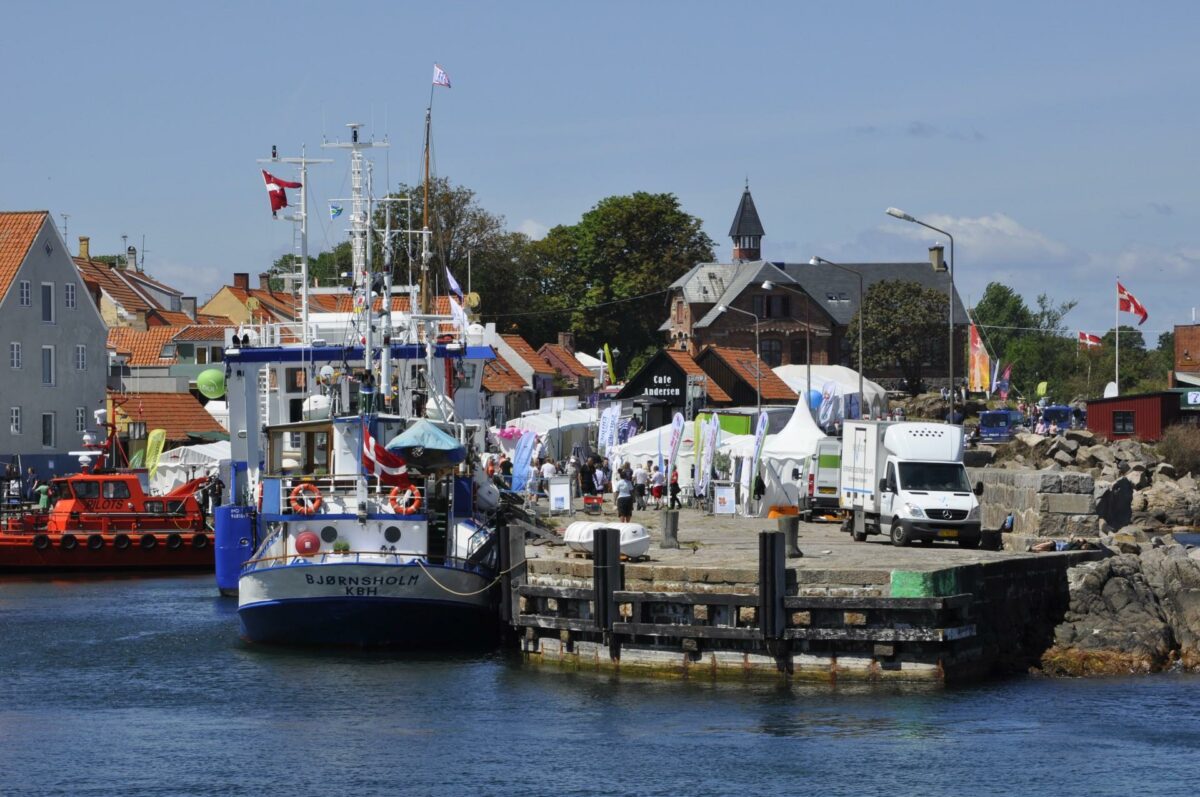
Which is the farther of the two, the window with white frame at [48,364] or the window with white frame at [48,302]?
the window with white frame at [48,302]

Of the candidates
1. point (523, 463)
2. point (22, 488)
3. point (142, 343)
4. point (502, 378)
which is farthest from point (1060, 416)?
point (22, 488)

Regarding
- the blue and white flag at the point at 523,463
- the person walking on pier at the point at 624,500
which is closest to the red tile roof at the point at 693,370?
the blue and white flag at the point at 523,463

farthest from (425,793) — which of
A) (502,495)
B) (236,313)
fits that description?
(236,313)

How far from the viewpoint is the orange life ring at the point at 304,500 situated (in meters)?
31.3

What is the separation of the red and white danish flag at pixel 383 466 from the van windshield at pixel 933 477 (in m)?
10.2

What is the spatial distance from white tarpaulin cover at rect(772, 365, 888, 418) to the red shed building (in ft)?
33.0

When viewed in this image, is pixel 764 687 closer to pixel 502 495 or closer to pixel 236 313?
pixel 502 495

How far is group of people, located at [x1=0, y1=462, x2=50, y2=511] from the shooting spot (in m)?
52.6

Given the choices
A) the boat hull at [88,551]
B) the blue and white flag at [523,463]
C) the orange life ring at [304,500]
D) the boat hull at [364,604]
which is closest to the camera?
the boat hull at [364,604]

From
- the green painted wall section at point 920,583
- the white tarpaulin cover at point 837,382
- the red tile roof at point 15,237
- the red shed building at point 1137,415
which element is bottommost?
the green painted wall section at point 920,583

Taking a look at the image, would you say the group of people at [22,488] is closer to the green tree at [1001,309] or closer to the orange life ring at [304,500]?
the orange life ring at [304,500]

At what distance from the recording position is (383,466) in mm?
31844

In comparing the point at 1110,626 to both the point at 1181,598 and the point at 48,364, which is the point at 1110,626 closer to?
the point at 1181,598

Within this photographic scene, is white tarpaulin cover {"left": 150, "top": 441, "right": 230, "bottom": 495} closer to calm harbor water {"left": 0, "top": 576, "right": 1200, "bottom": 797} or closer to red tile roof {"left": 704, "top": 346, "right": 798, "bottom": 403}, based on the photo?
calm harbor water {"left": 0, "top": 576, "right": 1200, "bottom": 797}
